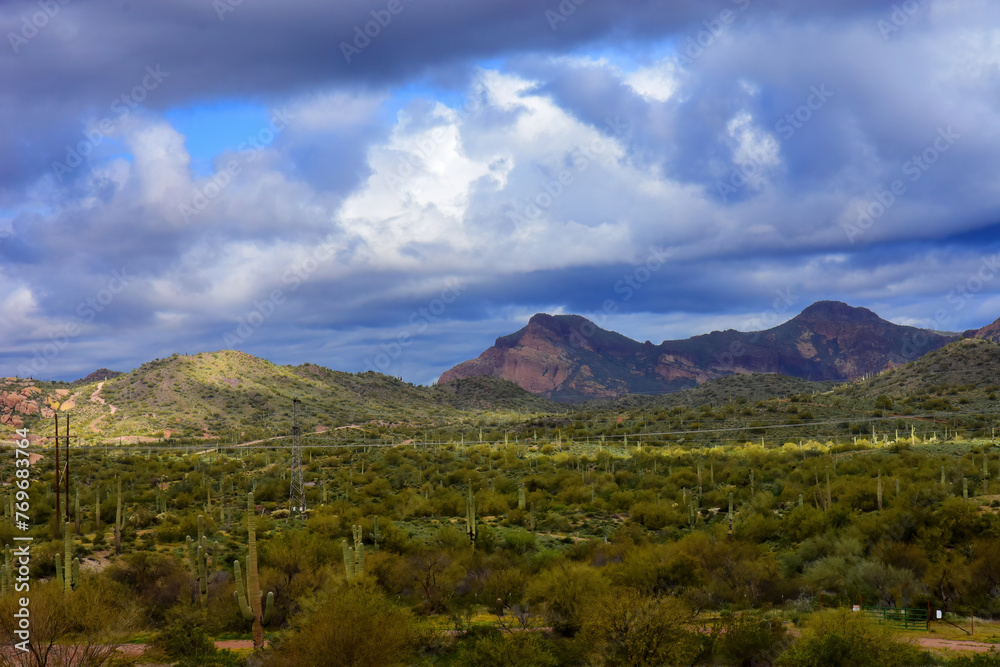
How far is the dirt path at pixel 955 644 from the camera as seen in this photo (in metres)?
25.2

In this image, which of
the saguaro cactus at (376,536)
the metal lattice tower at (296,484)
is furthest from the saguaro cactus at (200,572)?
the metal lattice tower at (296,484)

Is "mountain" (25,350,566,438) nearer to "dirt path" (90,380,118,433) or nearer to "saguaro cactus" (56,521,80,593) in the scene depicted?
"dirt path" (90,380,118,433)

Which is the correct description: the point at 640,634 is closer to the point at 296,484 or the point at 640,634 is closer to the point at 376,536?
the point at 376,536

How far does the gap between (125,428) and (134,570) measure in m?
82.3

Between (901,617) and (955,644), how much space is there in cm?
398

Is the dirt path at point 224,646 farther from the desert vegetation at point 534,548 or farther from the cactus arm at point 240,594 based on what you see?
the cactus arm at point 240,594

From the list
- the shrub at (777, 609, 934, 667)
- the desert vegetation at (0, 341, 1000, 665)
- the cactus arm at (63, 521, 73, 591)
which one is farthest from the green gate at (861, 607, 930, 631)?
the cactus arm at (63, 521, 73, 591)

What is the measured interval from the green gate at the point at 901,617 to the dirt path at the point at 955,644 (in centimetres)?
185

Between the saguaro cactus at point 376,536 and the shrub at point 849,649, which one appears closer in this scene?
the shrub at point 849,649

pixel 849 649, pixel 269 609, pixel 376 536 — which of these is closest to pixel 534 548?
pixel 376 536

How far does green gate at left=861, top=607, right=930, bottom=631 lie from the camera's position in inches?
1141

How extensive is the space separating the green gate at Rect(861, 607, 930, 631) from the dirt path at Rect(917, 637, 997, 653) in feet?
6.06

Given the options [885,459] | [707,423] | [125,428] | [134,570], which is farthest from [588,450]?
[125,428]

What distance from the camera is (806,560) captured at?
39375mm
